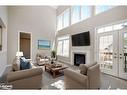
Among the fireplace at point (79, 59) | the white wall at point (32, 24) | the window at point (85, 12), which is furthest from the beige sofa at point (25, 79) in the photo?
the white wall at point (32, 24)

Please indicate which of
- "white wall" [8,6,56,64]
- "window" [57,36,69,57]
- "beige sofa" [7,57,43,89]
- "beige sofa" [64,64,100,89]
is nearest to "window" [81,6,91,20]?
"window" [57,36,69,57]

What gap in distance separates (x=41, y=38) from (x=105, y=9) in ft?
17.8

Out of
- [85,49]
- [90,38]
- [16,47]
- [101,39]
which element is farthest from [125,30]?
[16,47]

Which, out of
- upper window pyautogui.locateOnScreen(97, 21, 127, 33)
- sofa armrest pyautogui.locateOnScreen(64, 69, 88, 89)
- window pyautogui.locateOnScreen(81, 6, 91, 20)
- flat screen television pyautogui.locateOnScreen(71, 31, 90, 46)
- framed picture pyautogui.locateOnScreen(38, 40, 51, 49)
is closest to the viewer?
sofa armrest pyautogui.locateOnScreen(64, 69, 88, 89)

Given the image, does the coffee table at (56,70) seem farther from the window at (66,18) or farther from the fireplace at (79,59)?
the window at (66,18)

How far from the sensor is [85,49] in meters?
5.99

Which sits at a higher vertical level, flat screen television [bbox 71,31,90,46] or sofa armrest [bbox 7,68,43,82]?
flat screen television [bbox 71,31,90,46]

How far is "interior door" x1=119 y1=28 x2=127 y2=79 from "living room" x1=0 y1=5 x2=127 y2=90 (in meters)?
0.03

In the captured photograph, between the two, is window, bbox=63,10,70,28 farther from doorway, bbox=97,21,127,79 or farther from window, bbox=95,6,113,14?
doorway, bbox=97,21,127,79

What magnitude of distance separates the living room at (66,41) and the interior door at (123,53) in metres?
0.03

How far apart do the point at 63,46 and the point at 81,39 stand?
261cm

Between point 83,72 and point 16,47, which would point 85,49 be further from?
point 16,47

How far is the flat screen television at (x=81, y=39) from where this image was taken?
18.9 ft

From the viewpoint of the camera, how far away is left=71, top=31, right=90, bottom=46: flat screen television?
227 inches
